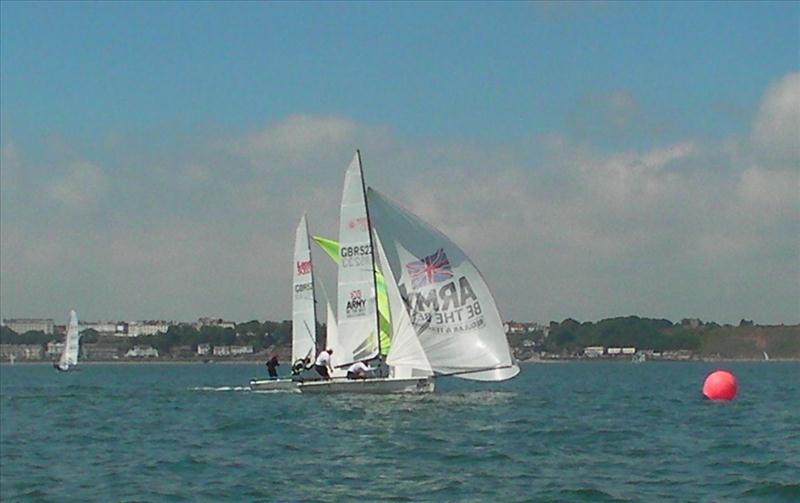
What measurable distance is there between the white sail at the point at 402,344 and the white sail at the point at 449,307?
291 millimetres

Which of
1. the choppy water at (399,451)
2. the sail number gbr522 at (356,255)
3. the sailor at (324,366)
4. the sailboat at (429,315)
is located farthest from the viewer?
the sailor at (324,366)

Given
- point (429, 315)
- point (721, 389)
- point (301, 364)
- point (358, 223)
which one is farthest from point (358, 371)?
point (721, 389)

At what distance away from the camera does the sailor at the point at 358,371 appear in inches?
1368

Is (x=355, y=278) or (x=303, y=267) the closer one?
(x=355, y=278)

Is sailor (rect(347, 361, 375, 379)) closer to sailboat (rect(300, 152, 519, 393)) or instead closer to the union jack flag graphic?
sailboat (rect(300, 152, 519, 393))

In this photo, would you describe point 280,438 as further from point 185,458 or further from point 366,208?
point 366,208

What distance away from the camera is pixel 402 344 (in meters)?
33.8

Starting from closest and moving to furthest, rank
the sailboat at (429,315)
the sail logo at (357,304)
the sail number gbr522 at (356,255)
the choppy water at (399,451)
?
the choppy water at (399,451), the sailboat at (429,315), the sail number gbr522 at (356,255), the sail logo at (357,304)

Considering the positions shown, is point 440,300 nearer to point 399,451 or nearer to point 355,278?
point 355,278

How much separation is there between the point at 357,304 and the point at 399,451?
14638 mm

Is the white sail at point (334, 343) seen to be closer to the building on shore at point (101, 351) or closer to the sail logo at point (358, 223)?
the sail logo at point (358, 223)

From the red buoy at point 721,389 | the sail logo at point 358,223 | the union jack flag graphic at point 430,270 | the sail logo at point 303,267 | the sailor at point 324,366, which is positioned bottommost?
the red buoy at point 721,389

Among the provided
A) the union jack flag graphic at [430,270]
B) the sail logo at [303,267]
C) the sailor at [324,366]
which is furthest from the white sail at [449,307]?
the sail logo at [303,267]

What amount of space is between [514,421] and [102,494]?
1313cm
